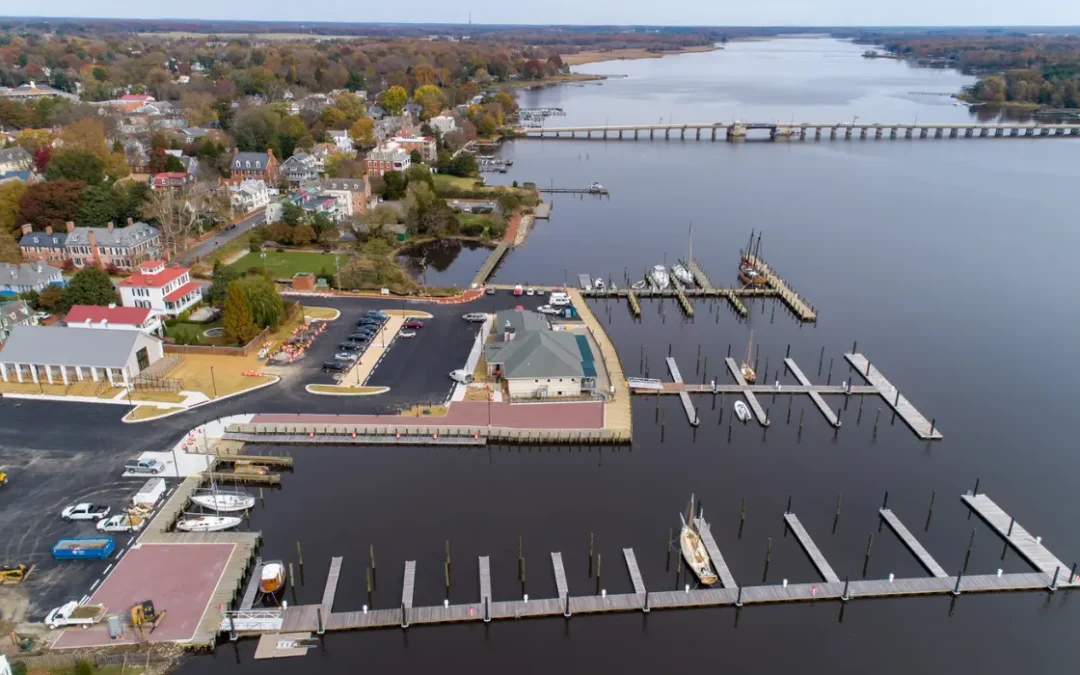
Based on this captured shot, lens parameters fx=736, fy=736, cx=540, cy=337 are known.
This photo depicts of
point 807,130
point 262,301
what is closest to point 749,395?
point 262,301

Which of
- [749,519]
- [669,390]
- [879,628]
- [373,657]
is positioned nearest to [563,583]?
[373,657]

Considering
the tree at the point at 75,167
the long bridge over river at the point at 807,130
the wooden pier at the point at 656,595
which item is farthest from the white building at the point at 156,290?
the long bridge over river at the point at 807,130

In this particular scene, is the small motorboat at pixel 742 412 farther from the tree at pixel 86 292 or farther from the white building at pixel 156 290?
the tree at pixel 86 292

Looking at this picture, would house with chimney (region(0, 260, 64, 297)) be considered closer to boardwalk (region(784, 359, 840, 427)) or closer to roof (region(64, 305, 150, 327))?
roof (region(64, 305, 150, 327))

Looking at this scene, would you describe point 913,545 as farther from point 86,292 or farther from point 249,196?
point 249,196

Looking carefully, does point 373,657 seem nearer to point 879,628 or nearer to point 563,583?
point 563,583
